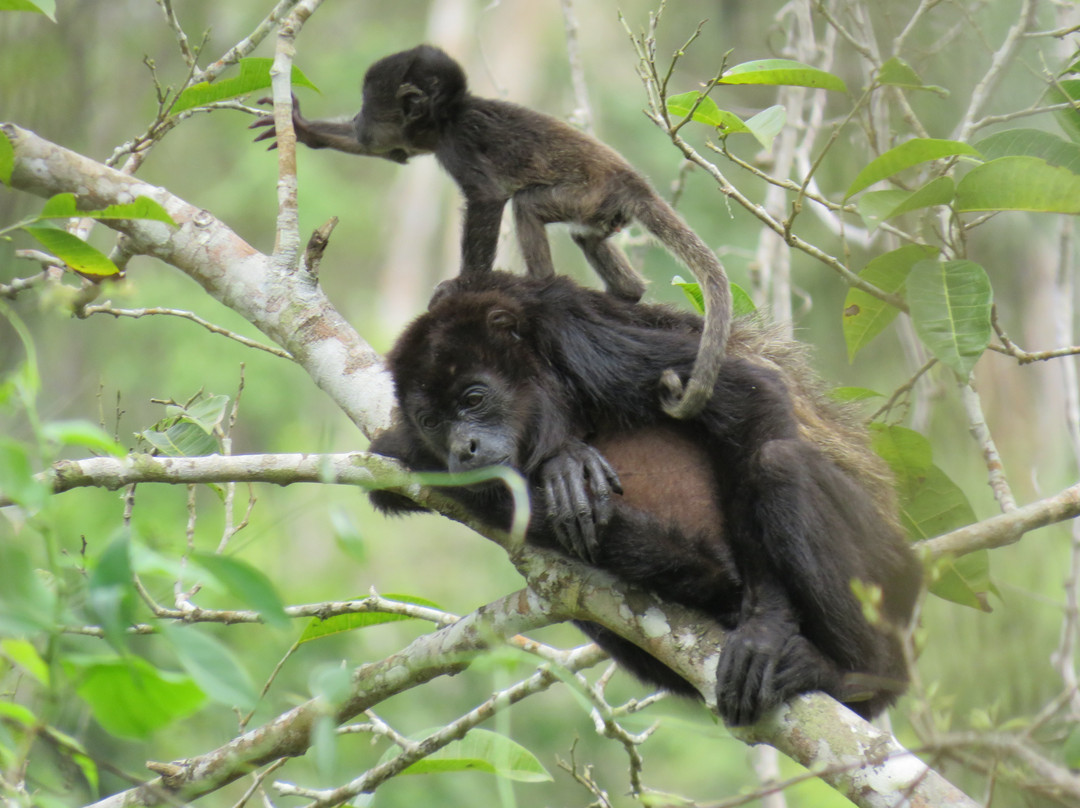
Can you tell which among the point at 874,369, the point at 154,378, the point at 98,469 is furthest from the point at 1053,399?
the point at 154,378

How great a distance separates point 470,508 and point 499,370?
0.47m

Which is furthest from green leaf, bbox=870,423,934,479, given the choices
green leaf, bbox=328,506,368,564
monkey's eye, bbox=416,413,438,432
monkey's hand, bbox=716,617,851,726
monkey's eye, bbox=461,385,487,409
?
green leaf, bbox=328,506,368,564

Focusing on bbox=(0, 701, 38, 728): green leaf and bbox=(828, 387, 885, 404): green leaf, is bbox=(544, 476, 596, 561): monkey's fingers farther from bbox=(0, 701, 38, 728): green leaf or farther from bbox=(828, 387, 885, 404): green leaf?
bbox=(0, 701, 38, 728): green leaf

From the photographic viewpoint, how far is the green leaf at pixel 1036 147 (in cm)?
283

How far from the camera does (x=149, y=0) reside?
1276cm

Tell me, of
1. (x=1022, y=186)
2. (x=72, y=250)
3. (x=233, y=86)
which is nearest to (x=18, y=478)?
(x=72, y=250)

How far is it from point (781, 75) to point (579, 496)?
4.57ft

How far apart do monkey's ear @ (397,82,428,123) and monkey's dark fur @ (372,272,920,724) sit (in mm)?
1580

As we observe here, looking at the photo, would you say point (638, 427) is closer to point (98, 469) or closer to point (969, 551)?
point (969, 551)

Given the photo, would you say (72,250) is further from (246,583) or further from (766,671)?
(766,671)

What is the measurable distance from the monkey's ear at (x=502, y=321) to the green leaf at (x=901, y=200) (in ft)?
3.26

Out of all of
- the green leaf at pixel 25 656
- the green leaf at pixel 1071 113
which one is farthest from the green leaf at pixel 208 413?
the green leaf at pixel 1071 113

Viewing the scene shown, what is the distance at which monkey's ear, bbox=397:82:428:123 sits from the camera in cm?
424

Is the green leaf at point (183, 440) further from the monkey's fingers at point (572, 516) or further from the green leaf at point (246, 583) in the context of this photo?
the green leaf at point (246, 583)
